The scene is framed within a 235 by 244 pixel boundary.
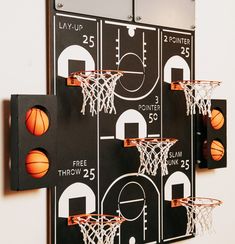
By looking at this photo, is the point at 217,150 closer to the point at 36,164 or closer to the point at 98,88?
the point at 98,88

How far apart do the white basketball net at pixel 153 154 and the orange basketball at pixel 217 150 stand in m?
0.35

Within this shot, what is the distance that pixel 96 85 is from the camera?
2102 mm

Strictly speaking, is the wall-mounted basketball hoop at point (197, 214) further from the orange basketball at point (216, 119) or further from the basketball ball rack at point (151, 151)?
the orange basketball at point (216, 119)

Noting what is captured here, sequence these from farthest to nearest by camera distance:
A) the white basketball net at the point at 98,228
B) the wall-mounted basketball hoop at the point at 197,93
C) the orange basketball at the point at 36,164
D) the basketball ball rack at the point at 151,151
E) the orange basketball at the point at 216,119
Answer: the orange basketball at the point at 216,119 < the wall-mounted basketball hoop at the point at 197,93 < the basketball ball rack at the point at 151,151 < the white basketball net at the point at 98,228 < the orange basketball at the point at 36,164

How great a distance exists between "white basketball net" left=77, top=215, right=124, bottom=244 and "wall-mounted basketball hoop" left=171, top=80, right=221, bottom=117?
0.72 metres

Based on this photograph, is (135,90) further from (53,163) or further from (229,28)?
(229,28)

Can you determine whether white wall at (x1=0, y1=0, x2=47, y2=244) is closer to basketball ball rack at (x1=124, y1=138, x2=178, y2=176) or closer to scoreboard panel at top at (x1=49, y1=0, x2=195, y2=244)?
scoreboard panel at top at (x1=49, y1=0, x2=195, y2=244)

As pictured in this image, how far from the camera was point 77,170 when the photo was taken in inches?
82.8

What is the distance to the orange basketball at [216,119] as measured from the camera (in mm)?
2605

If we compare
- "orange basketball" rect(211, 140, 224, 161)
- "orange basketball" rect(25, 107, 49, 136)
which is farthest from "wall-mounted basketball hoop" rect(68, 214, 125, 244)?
"orange basketball" rect(211, 140, 224, 161)

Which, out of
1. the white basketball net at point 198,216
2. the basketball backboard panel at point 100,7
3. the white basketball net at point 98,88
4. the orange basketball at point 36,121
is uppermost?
the basketball backboard panel at point 100,7

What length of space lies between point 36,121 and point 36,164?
0.16 m

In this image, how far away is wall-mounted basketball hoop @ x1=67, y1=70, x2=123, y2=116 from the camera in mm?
2061

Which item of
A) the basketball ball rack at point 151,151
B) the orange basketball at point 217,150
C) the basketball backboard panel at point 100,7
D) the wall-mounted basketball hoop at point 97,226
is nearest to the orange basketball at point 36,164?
the wall-mounted basketball hoop at point 97,226
